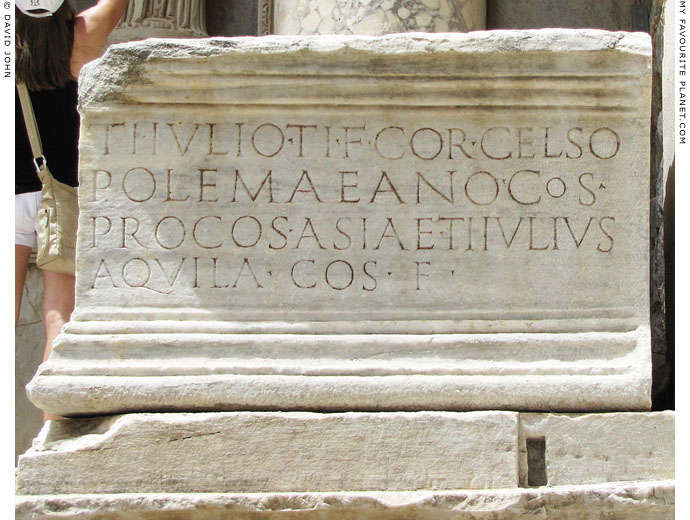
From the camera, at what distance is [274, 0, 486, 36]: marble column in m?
4.68

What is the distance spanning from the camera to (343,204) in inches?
141

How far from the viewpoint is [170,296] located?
3.57 meters

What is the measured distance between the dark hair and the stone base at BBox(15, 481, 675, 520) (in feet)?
5.01

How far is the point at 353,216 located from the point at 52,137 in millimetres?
1206

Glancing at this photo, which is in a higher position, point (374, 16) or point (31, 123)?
point (374, 16)

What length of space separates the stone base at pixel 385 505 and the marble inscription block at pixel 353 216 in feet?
0.97

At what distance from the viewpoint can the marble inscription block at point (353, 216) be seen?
348cm

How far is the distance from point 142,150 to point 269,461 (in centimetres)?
107

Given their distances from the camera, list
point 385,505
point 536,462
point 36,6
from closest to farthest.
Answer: point 385,505, point 536,462, point 36,6

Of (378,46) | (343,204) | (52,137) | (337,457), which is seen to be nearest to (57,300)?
(52,137)

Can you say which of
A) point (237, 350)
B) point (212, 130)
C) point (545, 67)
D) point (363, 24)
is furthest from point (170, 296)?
point (363, 24)

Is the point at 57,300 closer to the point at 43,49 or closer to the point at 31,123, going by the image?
the point at 31,123

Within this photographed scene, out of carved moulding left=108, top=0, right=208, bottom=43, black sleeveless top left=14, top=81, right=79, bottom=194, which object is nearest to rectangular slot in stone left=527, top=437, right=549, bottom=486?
black sleeveless top left=14, top=81, right=79, bottom=194

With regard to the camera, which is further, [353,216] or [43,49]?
[43,49]
